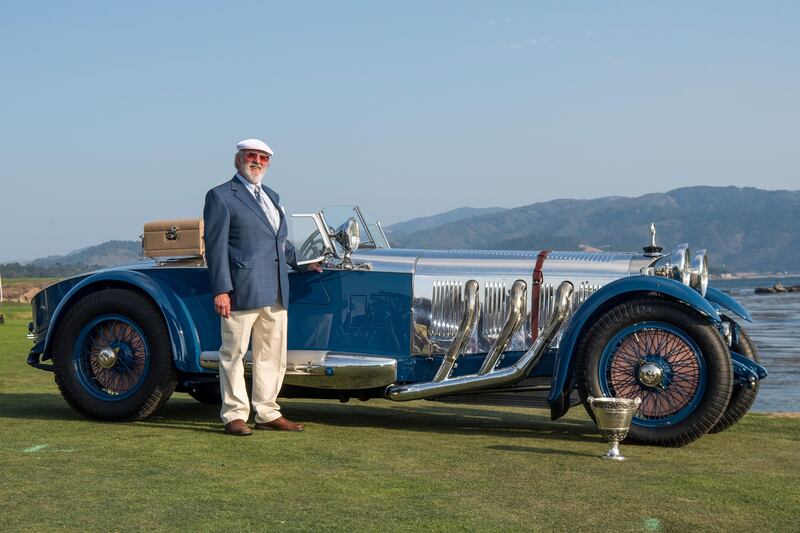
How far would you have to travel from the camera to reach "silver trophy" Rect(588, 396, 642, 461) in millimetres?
5703

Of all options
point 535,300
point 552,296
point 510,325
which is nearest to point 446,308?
point 510,325

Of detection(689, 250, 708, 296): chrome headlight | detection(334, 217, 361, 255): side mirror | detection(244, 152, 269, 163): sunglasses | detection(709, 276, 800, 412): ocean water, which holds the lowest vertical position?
detection(709, 276, 800, 412): ocean water

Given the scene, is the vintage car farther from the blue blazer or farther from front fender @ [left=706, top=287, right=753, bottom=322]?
the blue blazer

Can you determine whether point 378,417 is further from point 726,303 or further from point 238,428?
point 726,303

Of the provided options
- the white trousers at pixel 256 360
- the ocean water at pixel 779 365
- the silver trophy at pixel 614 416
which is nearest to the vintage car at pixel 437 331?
the white trousers at pixel 256 360

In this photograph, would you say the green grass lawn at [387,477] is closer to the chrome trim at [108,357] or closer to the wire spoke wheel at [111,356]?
the wire spoke wheel at [111,356]

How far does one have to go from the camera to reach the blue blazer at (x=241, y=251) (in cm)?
662

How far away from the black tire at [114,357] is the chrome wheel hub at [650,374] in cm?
346

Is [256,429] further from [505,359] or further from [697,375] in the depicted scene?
[697,375]

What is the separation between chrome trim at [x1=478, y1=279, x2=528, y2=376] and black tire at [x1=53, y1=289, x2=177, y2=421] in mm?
2415

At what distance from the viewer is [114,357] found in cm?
729

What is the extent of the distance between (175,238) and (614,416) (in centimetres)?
370

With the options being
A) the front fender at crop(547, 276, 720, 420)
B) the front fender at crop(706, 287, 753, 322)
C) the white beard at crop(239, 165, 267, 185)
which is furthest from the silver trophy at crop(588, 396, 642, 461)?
the white beard at crop(239, 165, 267, 185)

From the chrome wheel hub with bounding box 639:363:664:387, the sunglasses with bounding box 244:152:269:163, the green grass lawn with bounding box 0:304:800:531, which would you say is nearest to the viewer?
the green grass lawn with bounding box 0:304:800:531
